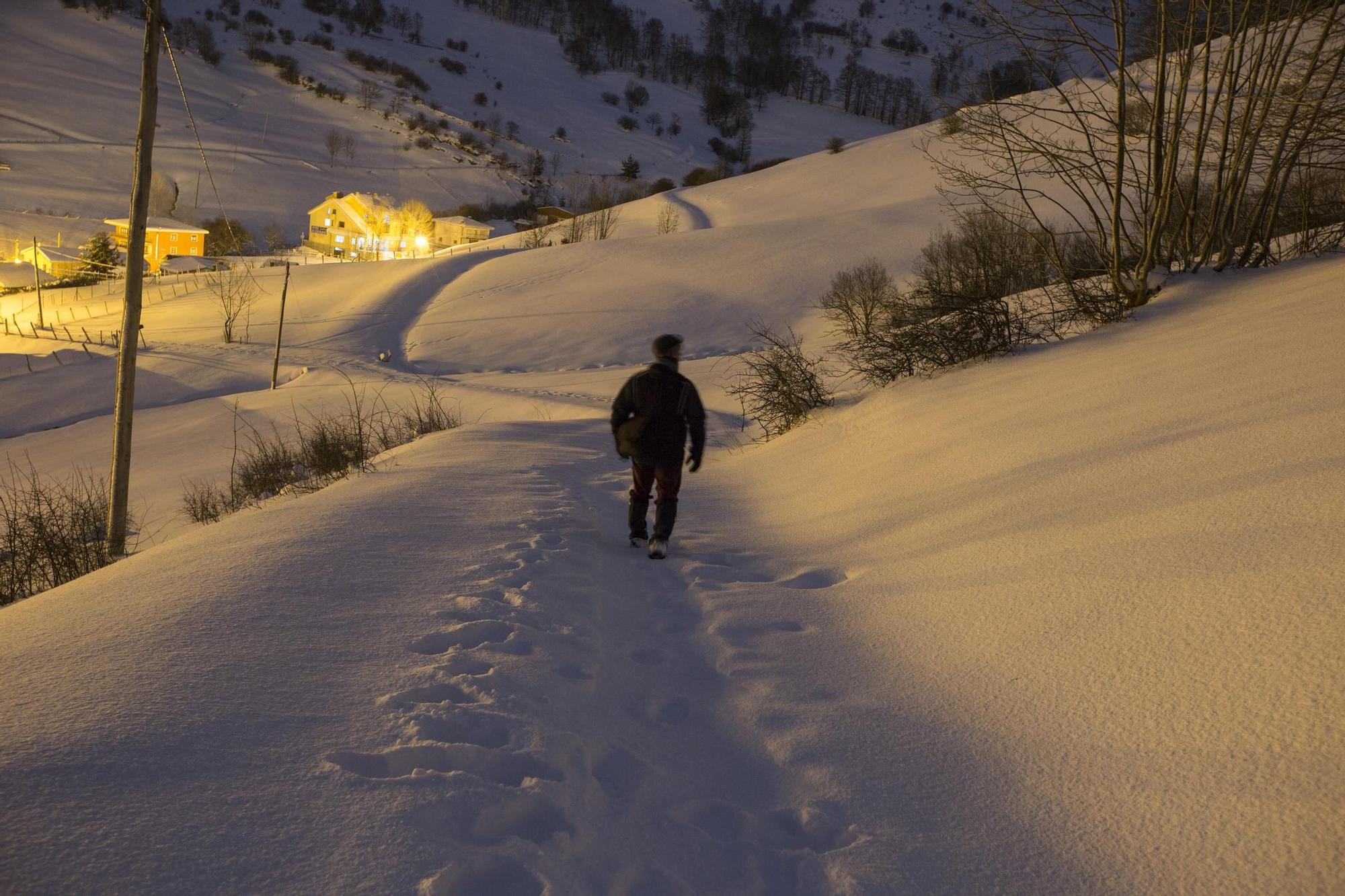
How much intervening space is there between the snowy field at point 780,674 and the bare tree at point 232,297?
39.4 metres

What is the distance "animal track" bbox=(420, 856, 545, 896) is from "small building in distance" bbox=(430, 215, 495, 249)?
2823 inches

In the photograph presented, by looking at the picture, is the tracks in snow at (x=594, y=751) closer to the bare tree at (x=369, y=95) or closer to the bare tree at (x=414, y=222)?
the bare tree at (x=414, y=222)

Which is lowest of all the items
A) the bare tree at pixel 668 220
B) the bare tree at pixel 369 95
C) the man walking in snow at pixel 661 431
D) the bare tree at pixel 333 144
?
the man walking in snow at pixel 661 431

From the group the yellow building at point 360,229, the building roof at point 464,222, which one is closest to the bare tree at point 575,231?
the building roof at point 464,222

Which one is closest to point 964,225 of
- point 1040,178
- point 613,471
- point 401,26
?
point 613,471

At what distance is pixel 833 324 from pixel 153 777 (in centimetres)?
2756

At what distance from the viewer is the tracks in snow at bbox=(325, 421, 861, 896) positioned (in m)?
2.42

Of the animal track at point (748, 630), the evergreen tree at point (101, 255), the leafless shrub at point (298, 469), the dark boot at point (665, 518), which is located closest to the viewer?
the animal track at point (748, 630)

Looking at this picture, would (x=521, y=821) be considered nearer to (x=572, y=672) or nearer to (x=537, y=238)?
(x=572, y=672)

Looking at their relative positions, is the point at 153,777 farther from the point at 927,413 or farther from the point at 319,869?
the point at 927,413

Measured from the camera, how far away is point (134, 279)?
30.5 ft

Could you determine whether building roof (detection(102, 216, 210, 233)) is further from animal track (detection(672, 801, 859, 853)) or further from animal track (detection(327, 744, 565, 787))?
animal track (detection(672, 801, 859, 853))

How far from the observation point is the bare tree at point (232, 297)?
40.6 metres

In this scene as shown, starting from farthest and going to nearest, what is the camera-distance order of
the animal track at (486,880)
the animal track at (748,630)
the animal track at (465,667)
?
the animal track at (748,630) → the animal track at (465,667) → the animal track at (486,880)
